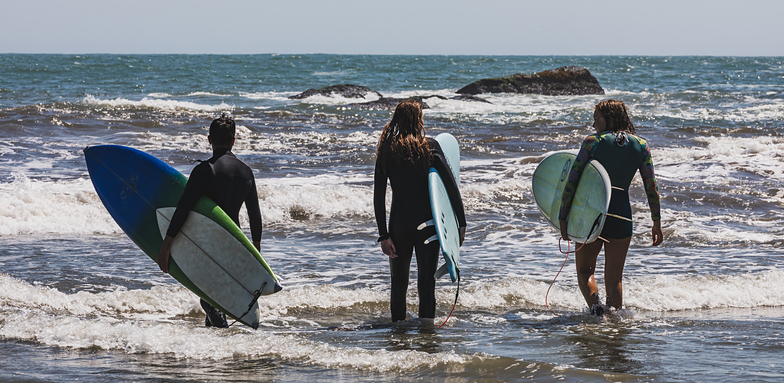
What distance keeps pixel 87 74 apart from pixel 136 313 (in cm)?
4092

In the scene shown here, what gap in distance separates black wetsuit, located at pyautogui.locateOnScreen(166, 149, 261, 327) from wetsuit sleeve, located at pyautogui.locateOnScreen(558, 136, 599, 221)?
80.5 inches

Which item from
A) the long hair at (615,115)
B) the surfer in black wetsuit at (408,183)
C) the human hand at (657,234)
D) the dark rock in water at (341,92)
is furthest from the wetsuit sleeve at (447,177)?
the dark rock in water at (341,92)

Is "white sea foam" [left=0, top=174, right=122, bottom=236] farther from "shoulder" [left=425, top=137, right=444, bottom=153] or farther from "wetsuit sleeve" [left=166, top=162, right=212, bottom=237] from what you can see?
"shoulder" [left=425, top=137, right=444, bottom=153]

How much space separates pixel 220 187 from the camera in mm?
3701

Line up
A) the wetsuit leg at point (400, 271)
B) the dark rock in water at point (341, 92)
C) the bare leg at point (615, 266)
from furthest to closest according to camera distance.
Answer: the dark rock in water at point (341, 92) → the bare leg at point (615, 266) → the wetsuit leg at point (400, 271)

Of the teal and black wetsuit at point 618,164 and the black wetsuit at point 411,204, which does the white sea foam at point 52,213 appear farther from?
the teal and black wetsuit at point 618,164

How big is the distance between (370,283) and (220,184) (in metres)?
2.50

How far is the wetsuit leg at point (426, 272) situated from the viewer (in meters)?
4.01

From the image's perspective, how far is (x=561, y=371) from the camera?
346cm

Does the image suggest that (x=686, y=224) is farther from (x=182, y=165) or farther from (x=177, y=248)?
(x=182, y=165)

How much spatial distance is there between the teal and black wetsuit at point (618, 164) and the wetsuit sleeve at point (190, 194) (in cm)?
234

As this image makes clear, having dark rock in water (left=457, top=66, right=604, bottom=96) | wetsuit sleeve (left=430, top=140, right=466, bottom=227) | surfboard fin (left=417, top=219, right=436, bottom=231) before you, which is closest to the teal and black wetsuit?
wetsuit sleeve (left=430, top=140, right=466, bottom=227)

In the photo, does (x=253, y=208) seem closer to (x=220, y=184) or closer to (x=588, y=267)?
(x=220, y=184)

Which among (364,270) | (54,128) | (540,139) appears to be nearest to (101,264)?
(364,270)
